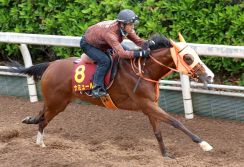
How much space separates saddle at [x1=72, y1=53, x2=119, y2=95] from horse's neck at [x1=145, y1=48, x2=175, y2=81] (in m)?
0.50

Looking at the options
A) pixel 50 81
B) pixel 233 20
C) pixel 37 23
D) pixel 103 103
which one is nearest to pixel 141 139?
pixel 103 103

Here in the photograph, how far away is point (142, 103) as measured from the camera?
8.06m

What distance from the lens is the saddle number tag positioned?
8.55m

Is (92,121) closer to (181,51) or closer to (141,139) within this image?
(141,139)

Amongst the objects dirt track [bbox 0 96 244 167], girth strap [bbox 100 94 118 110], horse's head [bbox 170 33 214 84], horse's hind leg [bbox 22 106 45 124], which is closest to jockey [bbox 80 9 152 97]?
girth strap [bbox 100 94 118 110]

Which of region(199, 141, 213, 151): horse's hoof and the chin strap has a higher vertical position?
the chin strap

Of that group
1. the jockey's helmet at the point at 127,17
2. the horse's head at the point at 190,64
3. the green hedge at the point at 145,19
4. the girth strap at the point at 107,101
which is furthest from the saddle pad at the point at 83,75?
the green hedge at the point at 145,19

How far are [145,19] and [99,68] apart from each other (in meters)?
2.04

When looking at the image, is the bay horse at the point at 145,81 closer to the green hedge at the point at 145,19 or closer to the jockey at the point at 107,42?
the jockey at the point at 107,42

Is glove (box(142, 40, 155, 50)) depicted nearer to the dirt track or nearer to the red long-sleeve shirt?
the red long-sleeve shirt

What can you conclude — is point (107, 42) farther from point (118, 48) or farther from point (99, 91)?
point (99, 91)

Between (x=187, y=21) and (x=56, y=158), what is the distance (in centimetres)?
306

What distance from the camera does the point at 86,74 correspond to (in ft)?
28.0

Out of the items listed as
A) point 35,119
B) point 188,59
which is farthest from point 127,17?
point 35,119
